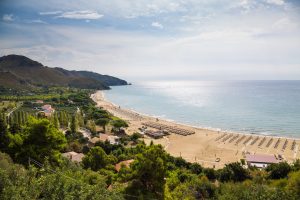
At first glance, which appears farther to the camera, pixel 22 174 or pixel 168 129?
pixel 168 129

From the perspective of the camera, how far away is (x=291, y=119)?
180 feet

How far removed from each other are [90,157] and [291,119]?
48771 millimetres

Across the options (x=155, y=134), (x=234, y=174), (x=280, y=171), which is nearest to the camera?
(x=280, y=171)

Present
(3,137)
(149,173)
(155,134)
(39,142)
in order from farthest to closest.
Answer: (155,134) < (3,137) < (39,142) < (149,173)

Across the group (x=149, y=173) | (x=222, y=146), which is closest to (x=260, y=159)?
(x=222, y=146)

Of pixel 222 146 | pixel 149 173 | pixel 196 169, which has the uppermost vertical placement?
pixel 149 173

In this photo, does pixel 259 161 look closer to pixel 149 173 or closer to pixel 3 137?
pixel 149 173

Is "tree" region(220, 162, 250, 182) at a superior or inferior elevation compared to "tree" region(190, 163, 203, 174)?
superior

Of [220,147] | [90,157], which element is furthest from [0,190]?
[220,147]

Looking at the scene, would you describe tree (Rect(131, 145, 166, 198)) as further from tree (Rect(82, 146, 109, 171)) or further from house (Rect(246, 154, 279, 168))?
house (Rect(246, 154, 279, 168))

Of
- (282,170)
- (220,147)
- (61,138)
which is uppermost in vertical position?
(61,138)

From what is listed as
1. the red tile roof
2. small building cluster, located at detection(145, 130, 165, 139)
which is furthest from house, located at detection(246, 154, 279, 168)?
small building cluster, located at detection(145, 130, 165, 139)

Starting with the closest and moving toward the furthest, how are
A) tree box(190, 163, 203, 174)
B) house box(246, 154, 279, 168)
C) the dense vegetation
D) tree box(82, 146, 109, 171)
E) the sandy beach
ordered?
the dense vegetation, tree box(82, 146, 109, 171), tree box(190, 163, 203, 174), house box(246, 154, 279, 168), the sandy beach

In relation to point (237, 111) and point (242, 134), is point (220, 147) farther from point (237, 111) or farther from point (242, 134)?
point (237, 111)
